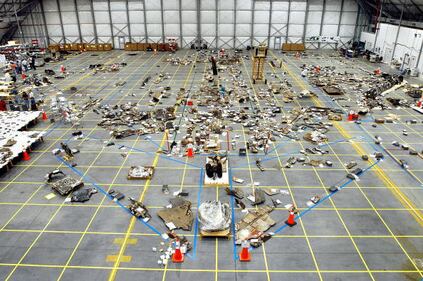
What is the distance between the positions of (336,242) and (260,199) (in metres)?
3.63

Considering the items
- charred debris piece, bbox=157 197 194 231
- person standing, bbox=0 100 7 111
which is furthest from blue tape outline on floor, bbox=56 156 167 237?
person standing, bbox=0 100 7 111

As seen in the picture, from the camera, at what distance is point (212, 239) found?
38.9 ft

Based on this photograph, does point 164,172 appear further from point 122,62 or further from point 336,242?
point 122,62

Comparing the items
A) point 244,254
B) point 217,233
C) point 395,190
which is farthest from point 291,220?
point 395,190

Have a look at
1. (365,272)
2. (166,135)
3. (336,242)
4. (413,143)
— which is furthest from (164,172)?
(413,143)

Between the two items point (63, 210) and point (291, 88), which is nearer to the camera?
point (63, 210)

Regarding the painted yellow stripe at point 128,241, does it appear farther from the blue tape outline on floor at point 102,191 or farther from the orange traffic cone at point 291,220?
the orange traffic cone at point 291,220

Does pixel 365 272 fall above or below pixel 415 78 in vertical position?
below

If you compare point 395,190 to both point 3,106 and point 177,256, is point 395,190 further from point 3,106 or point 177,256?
point 3,106

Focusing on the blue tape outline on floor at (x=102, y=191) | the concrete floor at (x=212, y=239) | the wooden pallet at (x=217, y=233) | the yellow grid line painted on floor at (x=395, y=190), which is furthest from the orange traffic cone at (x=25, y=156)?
the yellow grid line painted on floor at (x=395, y=190)

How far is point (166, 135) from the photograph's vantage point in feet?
66.8

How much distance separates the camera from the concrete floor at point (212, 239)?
1059cm

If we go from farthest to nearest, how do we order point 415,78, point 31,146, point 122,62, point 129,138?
point 122,62, point 415,78, point 129,138, point 31,146

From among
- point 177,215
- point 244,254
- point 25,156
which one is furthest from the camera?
point 25,156
